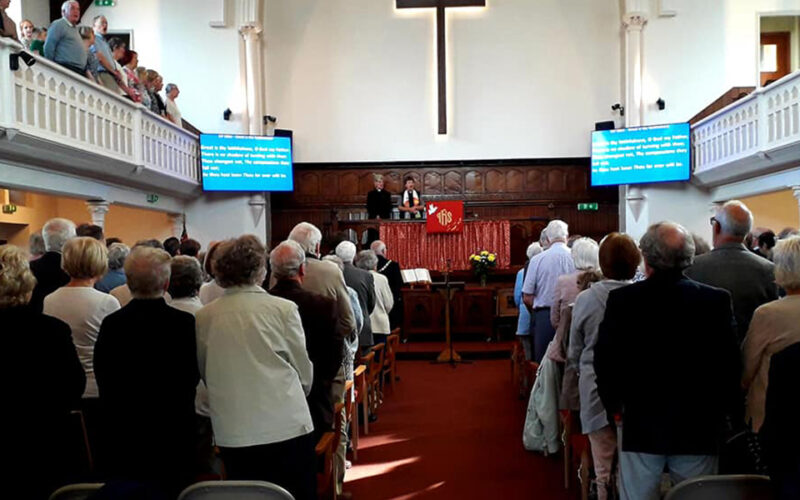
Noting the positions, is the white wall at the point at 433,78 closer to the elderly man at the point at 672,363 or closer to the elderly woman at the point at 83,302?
the elderly woman at the point at 83,302

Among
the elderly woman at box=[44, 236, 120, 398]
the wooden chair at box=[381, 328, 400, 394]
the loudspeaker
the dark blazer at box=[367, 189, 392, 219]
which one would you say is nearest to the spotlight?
the elderly woman at box=[44, 236, 120, 398]

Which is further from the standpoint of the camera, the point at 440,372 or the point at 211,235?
the point at 211,235

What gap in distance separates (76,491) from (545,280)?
12.7 ft

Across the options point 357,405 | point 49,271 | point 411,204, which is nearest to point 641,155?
point 411,204

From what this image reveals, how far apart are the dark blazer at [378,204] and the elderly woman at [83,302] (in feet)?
28.8

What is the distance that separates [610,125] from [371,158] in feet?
15.1

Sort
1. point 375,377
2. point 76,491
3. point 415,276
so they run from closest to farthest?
point 76,491, point 375,377, point 415,276

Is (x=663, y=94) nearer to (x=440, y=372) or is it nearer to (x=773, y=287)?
(x=440, y=372)

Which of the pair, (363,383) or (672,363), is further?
(363,383)

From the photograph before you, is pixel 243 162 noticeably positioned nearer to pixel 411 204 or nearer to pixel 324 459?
pixel 411 204

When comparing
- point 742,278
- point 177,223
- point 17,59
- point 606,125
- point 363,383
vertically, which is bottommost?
point 363,383

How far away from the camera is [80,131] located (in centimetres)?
706

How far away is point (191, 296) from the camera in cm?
286

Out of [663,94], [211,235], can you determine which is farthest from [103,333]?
[663,94]
